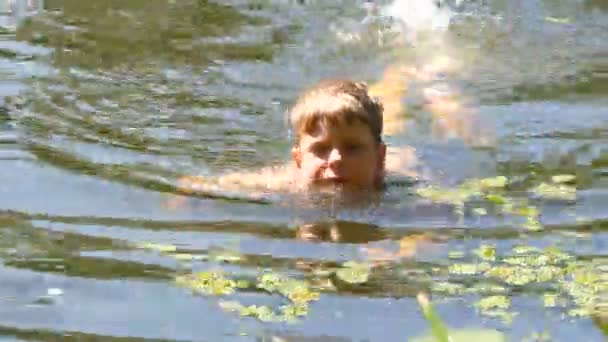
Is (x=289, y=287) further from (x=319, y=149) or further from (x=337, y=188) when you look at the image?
(x=319, y=149)

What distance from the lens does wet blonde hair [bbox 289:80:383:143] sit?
21.5 feet

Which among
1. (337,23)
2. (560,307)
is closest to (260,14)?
(337,23)

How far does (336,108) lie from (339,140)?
173 millimetres

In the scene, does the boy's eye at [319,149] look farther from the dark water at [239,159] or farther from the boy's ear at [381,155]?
the dark water at [239,159]

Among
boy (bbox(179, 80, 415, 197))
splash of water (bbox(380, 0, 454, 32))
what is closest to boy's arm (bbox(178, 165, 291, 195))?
boy (bbox(179, 80, 415, 197))

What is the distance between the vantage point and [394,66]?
30.3 feet

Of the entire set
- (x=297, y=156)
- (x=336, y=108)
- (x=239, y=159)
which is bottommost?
(x=239, y=159)

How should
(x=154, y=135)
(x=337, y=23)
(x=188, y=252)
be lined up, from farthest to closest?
(x=337, y=23) < (x=154, y=135) < (x=188, y=252)

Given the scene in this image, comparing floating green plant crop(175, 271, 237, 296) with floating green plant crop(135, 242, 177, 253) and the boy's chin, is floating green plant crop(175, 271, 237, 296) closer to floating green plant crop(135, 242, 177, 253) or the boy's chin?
floating green plant crop(135, 242, 177, 253)

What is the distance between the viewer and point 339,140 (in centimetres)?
651

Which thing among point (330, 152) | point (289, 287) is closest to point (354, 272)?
point (289, 287)

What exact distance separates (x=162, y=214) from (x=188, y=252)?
2.18 feet

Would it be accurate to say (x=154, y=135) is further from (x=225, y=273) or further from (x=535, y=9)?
(x=535, y=9)

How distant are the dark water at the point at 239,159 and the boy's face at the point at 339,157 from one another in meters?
0.26
